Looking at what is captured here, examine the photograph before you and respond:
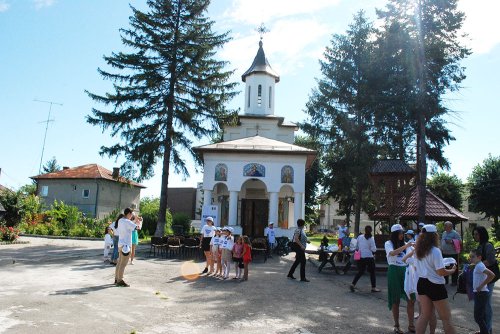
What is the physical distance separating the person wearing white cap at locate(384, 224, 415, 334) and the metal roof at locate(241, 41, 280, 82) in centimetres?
2977

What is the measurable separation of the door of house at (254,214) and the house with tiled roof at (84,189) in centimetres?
2020

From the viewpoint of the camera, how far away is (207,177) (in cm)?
2375

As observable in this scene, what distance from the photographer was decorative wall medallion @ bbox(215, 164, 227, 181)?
2369cm

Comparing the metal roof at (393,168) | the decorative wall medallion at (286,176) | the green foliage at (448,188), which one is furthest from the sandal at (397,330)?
the green foliage at (448,188)

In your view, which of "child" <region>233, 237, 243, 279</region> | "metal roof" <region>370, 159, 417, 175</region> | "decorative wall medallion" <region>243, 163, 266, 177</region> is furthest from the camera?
"decorative wall medallion" <region>243, 163, 266, 177</region>

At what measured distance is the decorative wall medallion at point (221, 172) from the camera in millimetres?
23688

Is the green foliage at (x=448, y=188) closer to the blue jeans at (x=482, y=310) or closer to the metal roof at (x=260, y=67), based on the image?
the metal roof at (x=260, y=67)

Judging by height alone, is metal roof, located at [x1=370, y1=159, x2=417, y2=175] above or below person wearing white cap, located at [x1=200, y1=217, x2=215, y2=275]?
above

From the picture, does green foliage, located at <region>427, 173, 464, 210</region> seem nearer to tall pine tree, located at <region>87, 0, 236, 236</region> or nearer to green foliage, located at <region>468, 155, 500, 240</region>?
green foliage, located at <region>468, 155, 500, 240</region>

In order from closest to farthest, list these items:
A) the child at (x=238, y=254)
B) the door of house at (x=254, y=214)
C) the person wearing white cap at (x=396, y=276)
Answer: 1. the person wearing white cap at (x=396, y=276)
2. the child at (x=238, y=254)
3. the door of house at (x=254, y=214)

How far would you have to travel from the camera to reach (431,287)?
5.33 meters

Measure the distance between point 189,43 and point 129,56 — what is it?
3.68m

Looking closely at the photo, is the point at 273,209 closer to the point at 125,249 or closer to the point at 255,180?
the point at 255,180

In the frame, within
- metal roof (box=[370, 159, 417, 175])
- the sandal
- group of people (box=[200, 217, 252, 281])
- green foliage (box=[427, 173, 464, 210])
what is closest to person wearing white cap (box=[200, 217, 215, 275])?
group of people (box=[200, 217, 252, 281])
